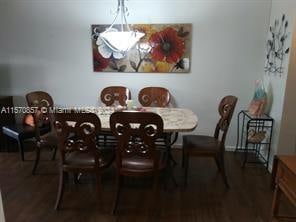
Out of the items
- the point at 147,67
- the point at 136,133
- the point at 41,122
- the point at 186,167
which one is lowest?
the point at 186,167

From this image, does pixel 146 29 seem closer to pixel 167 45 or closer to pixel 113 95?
pixel 167 45

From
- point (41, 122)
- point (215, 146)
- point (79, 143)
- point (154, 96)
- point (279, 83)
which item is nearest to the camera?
point (79, 143)

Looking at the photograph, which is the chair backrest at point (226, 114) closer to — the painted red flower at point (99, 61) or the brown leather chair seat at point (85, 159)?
the brown leather chair seat at point (85, 159)

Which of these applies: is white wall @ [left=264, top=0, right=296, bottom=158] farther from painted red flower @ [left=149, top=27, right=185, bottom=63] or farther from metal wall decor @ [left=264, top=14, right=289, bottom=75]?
painted red flower @ [left=149, top=27, right=185, bottom=63]

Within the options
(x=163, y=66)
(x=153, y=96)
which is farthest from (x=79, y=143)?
(x=163, y=66)

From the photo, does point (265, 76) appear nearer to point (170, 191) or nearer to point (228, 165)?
point (228, 165)

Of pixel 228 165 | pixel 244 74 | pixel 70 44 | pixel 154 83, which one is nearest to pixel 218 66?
pixel 244 74

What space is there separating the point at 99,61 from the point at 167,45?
41.0 inches

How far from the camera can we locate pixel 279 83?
303 centimetres

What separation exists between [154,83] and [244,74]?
A: 129 cm

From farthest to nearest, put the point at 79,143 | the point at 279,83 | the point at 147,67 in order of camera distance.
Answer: the point at 147,67
the point at 279,83
the point at 79,143

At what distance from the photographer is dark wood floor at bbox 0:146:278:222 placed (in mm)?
2293

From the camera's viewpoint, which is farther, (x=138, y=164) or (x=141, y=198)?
(x=141, y=198)

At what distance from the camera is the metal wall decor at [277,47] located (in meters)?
2.96
